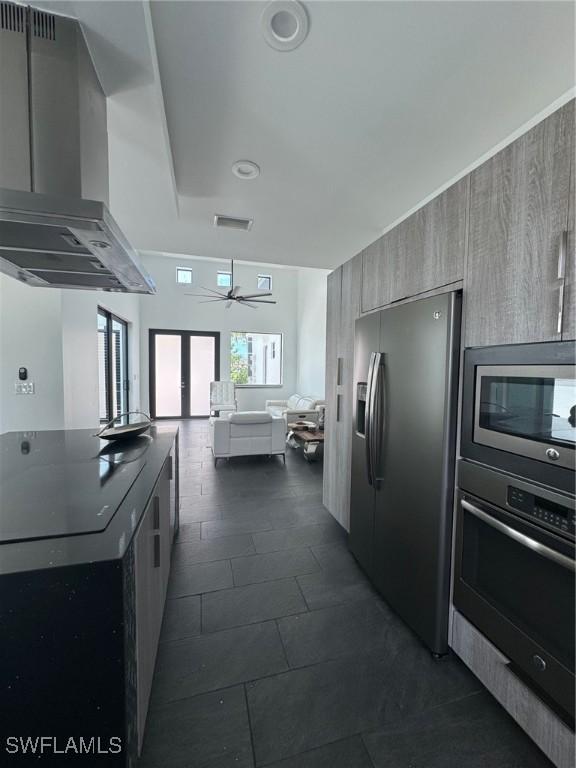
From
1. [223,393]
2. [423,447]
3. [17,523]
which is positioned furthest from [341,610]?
[223,393]

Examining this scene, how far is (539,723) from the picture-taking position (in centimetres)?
111

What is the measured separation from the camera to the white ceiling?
50.1 inches

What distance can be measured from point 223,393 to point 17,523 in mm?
7108

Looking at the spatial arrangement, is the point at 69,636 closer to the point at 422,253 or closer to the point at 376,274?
the point at 422,253

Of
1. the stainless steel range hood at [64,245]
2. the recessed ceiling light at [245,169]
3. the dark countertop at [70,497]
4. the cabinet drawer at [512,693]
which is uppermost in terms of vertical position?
the recessed ceiling light at [245,169]

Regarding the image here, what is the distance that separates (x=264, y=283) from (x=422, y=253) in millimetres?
7765

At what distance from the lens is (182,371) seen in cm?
844

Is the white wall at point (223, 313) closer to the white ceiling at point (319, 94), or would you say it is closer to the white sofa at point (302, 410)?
the white sofa at point (302, 410)

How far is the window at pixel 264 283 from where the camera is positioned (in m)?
8.96

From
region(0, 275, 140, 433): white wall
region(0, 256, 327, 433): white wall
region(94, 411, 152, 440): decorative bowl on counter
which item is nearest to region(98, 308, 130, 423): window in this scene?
region(0, 256, 327, 433): white wall

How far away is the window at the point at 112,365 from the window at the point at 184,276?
6.79 ft

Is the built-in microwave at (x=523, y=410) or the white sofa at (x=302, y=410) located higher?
the built-in microwave at (x=523, y=410)

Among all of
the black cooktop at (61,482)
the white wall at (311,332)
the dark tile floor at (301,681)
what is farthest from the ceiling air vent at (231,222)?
the white wall at (311,332)

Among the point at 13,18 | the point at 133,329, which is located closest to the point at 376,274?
the point at 13,18
